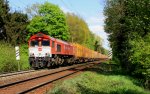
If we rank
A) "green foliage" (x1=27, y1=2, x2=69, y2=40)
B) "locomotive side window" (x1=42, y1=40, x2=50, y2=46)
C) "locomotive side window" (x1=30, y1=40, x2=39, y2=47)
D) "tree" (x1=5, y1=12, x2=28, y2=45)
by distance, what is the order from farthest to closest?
"green foliage" (x1=27, y1=2, x2=69, y2=40), "tree" (x1=5, y1=12, x2=28, y2=45), "locomotive side window" (x1=30, y1=40, x2=39, y2=47), "locomotive side window" (x1=42, y1=40, x2=50, y2=46)

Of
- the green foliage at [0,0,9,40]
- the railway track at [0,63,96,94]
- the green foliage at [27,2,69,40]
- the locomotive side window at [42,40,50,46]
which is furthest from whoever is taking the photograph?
the green foliage at [27,2,69,40]

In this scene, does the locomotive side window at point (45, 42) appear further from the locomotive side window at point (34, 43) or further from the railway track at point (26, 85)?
the railway track at point (26, 85)

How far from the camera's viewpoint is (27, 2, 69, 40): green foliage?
289 feet

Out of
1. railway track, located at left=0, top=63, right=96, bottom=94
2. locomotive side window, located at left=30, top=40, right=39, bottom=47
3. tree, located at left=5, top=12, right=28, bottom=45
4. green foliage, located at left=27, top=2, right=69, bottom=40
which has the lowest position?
railway track, located at left=0, top=63, right=96, bottom=94

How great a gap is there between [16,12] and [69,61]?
21.9 meters

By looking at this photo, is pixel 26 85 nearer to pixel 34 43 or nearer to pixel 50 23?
pixel 34 43

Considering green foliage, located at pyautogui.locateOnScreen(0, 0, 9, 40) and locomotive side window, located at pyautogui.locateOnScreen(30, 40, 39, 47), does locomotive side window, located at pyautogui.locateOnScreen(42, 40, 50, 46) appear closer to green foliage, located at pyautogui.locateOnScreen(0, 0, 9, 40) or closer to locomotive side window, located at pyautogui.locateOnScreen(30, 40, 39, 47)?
locomotive side window, located at pyautogui.locateOnScreen(30, 40, 39, 47)

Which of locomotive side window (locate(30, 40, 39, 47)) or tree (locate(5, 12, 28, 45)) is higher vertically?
tree (locate(5, 12, 28, 45))


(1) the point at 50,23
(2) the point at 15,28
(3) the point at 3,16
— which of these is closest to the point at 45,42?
(2) the point at 15,28

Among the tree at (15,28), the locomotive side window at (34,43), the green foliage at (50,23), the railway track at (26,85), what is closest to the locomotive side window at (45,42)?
the locomotive side window at (34,43)

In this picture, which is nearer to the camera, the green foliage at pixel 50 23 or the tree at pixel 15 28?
the tree at pixel 15 28

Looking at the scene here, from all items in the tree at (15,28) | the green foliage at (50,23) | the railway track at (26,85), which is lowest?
the railway track at (26,85)

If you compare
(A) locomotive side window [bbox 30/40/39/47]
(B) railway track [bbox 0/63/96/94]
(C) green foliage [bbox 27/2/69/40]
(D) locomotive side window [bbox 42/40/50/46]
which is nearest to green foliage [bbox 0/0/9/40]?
(C) green foliage [bbox 27/2/69/40]

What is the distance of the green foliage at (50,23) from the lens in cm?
8820
